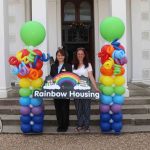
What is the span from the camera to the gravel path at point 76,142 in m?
6.93

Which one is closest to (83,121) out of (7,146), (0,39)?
(7,146)

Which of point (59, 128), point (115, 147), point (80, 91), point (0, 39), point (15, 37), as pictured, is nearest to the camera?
point (115, 147)

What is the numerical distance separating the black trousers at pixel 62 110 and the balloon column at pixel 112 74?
2.39 feet

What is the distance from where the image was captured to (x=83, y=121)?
7742 mm

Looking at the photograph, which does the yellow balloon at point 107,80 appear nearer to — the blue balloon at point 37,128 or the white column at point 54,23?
the blue balloon at point 37,128

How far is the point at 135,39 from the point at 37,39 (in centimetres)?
599

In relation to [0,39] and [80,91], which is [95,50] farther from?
[80,91]

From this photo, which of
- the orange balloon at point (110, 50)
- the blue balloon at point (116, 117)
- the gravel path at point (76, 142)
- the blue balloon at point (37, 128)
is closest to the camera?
the gravel path at point (76, 142)

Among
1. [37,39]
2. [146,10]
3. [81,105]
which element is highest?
[146,10]

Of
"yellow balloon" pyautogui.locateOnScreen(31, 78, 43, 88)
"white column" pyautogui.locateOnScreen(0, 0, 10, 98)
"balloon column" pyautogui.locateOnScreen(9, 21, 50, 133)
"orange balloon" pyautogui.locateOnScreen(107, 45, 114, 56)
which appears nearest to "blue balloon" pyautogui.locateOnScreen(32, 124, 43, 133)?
"balloon column" pyautogui.locateOnScreen(9, 21, 50, 133)

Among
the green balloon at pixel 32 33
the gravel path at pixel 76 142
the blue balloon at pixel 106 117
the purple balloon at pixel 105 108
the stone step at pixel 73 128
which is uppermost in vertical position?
the green balloon at pixel 32 33

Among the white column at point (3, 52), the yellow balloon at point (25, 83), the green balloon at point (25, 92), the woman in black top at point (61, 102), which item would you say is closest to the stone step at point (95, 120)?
the woman in black top at point (61, 102)

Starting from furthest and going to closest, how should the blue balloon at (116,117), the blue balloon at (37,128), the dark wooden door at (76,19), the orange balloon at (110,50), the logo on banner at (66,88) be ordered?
the dark wooden door at (76,19)
the blue balloon at (37,128)
the blue balloon at (116,117)
the orange balloon at (110,50)
the logo on banner at (66,88)

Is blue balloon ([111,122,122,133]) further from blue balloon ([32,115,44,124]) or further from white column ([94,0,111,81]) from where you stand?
white column ([94,0,111,81])
